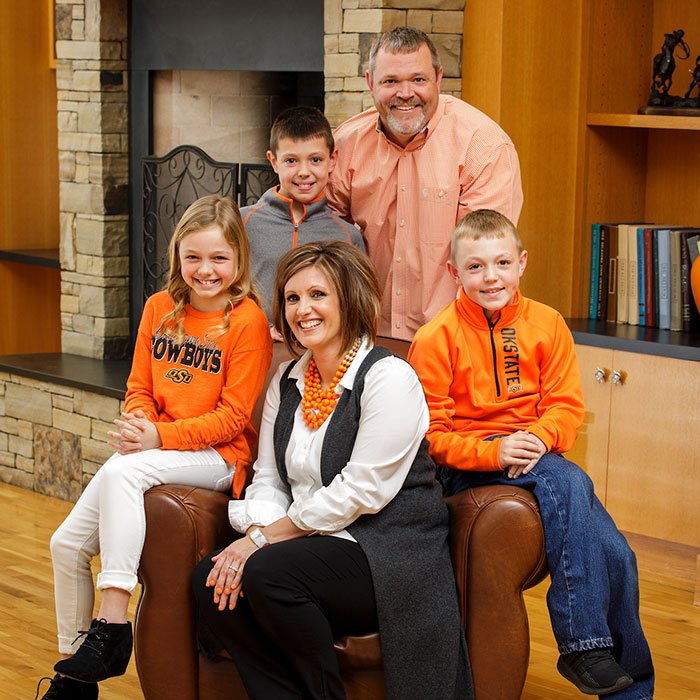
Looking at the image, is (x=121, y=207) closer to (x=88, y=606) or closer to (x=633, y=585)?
(x=88, y=606)

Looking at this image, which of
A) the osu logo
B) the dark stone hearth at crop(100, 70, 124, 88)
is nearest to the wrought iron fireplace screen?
the dark stone hearth at crop(100, 70, 124, 88)

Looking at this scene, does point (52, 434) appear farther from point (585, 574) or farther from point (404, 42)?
point (585, 574)

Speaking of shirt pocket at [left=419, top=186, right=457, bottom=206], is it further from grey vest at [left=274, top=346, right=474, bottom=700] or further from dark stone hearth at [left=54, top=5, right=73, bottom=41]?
dark stone hearth at [left=54, top=5, right=73, bottom=41]

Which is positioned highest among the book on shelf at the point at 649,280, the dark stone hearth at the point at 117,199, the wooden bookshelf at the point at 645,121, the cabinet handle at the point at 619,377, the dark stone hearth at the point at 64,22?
the dark stone hearth at the point at 64,22

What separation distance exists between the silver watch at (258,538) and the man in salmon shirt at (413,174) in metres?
0.92

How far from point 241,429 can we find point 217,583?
16.8 inches

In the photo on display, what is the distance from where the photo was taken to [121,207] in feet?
15.3

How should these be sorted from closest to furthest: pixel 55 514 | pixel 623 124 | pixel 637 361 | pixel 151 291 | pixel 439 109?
pixel 439 109
pixel 637 361
pixel 623 124
pixel 55 514
pixel 151 291

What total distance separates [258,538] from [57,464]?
2463 mm

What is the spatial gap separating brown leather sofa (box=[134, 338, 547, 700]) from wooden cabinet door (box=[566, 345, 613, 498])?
1415 mm

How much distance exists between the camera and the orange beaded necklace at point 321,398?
7.52 feet

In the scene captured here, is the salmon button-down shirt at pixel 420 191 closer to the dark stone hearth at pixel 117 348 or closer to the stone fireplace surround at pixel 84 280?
the stone fireplace surround at pixel 84 280

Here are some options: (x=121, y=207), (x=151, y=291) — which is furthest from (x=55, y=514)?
(x=121, y=207)

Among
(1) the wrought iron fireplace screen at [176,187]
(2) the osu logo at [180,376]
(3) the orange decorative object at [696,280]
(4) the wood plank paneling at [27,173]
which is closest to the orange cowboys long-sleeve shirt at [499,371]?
(2) the osu logo at [180,376]
